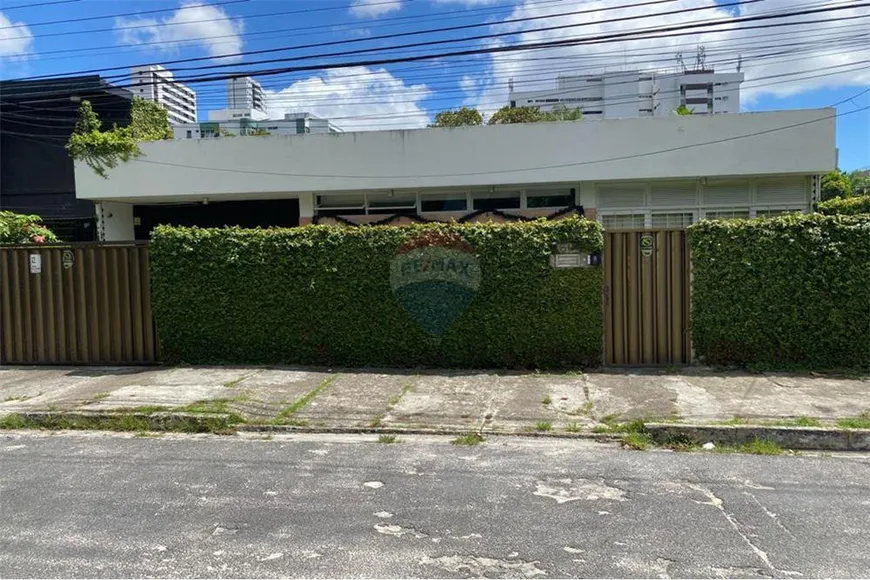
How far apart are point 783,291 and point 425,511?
621 centimetres

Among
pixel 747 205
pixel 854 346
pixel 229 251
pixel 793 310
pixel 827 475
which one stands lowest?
pixel 827 475

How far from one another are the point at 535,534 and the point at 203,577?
1908mm

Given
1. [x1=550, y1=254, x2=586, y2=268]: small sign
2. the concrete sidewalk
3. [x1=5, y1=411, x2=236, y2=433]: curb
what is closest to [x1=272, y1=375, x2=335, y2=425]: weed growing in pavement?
the concrete sidewalk

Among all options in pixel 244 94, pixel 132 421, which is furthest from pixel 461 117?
pixel 132 421

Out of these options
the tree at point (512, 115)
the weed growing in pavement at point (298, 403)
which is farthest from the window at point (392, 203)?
the tree at point (512, 115)

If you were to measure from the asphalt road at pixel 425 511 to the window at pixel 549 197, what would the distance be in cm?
1130

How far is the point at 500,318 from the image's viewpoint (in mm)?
8414

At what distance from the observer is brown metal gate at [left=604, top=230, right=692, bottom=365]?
27.7 ft

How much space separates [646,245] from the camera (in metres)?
8.46

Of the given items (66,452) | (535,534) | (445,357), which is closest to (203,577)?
(535,534)

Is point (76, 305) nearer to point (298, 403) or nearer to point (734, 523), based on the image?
point (298, 403)

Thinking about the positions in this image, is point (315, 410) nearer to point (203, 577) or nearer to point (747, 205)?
point (203, 577)

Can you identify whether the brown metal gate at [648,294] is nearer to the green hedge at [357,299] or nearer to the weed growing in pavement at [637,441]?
the green hedge at [357,299]

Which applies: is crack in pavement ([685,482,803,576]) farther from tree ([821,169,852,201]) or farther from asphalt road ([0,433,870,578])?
tree ([821,169,852,201])
